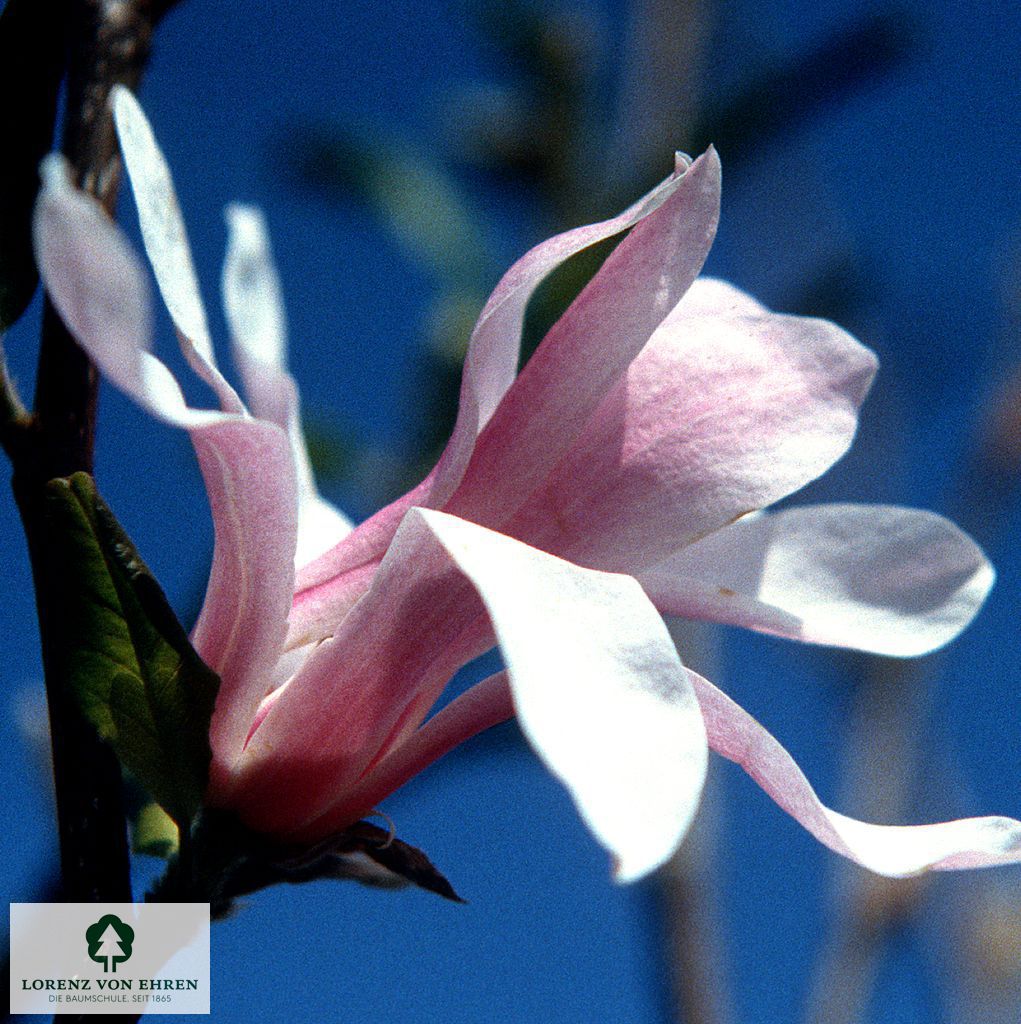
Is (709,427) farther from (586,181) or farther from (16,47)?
(586,181)

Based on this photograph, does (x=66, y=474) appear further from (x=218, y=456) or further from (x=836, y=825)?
(x=836, y=825)

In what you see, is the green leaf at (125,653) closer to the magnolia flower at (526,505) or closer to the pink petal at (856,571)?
the magnolia flower at (526,505)

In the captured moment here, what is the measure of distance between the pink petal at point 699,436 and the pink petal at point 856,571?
0.05 metres

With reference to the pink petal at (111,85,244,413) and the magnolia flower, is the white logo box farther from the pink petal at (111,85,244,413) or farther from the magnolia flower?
the pink petal at (111,85,244,413)

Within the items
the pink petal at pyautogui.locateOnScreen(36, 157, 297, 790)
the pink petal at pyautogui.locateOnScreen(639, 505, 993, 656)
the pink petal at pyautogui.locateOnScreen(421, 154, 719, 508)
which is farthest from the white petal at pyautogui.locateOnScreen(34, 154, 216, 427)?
the pink petal at pyautogui.locateOnScreen(639, 505, 993, 656)

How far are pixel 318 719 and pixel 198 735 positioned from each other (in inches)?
1.5

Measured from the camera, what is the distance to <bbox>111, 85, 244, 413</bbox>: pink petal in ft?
1.21

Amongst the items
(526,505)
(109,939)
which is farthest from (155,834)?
(526,505)

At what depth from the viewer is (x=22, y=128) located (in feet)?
1.31

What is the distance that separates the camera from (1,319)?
0.40m

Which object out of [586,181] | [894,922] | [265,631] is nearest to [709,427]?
[265,631]

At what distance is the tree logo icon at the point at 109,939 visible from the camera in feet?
1.28

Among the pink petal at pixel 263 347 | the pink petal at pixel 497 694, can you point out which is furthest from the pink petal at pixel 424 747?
the pink petal at pixel 263 347

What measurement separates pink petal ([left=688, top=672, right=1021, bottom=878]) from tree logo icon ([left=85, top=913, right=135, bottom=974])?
0.19m
